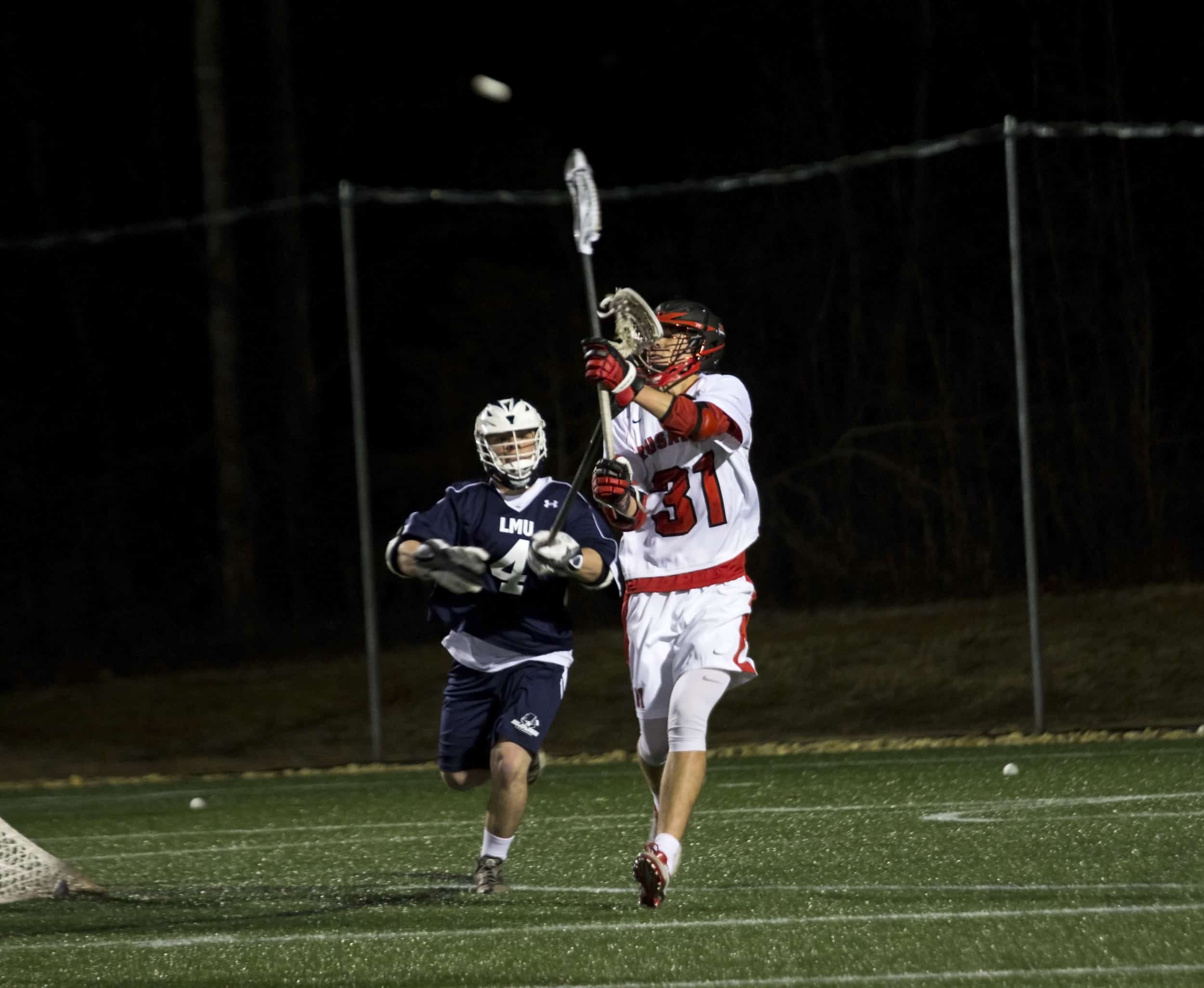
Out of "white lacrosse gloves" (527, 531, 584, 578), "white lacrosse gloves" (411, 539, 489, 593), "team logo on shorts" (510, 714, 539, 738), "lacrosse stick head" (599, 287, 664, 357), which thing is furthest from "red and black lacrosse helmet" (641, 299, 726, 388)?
"team logo on shorts" (510, 714, 539, 738)

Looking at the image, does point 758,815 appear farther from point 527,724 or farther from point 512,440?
point 512,440

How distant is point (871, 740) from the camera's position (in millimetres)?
11516

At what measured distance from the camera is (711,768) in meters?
10.6

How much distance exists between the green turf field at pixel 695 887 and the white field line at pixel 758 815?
1.1 inches

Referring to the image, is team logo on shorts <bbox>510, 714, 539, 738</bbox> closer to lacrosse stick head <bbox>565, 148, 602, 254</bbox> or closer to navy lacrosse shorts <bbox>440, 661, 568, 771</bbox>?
navy lacrosse shorts <bbox>440, 661, 568, 771</bbox>

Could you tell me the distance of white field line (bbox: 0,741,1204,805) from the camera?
32.8 feet

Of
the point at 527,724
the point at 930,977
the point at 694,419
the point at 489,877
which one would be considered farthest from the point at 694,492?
the point at 930,977

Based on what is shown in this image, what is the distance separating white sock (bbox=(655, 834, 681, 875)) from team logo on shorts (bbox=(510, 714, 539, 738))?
35.8 inches

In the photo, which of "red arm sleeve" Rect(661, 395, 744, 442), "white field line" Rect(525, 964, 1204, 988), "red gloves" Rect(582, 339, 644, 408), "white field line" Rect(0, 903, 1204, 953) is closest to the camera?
"white field line" Rect(525, 964, 1204, 988)

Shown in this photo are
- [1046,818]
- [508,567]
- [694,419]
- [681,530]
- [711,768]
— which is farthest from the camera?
[711,768]

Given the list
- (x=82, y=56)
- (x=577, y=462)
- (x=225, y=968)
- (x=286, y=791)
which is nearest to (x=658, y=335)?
(x=225, y=968)

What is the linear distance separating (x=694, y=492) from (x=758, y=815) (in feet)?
7.90

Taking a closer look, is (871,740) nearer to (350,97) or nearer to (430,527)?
(430,527)

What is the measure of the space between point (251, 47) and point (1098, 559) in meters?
13.9
